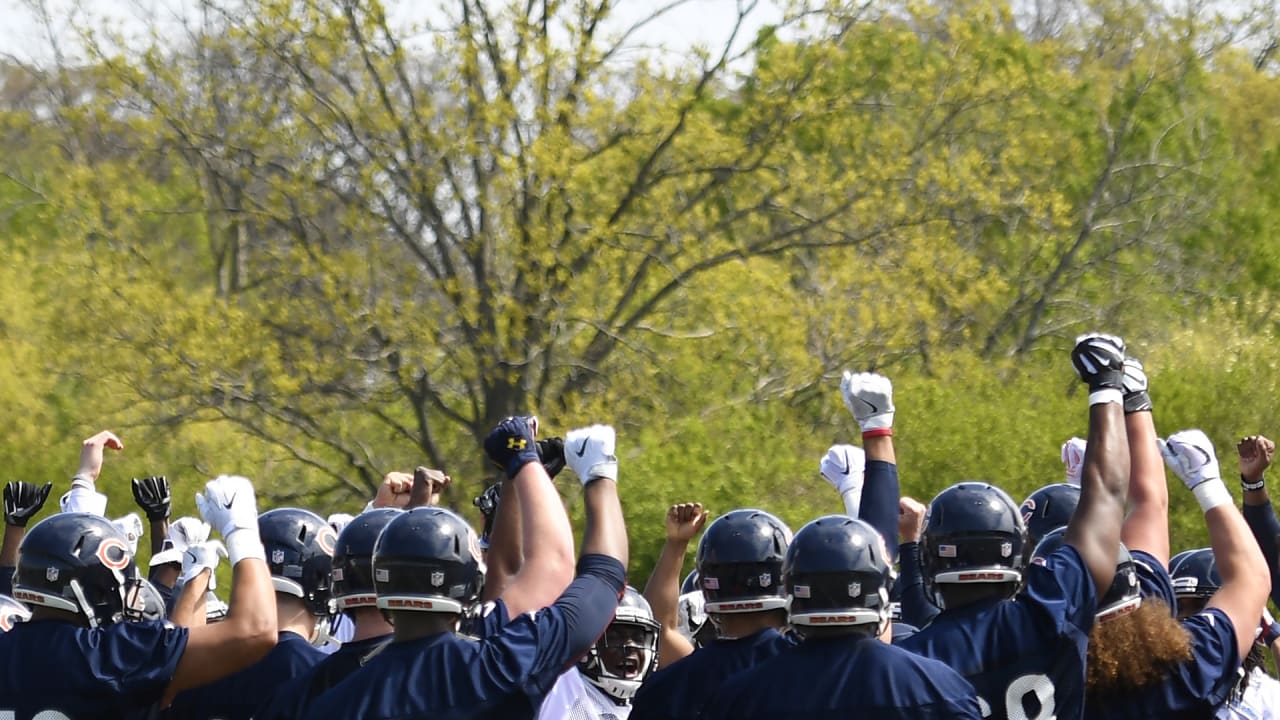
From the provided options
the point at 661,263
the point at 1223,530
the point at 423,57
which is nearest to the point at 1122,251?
the point at 661,263

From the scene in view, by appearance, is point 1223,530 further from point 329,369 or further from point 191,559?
point 329,369

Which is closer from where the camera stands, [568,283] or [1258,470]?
[1258,470]

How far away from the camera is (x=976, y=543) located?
4930 mm

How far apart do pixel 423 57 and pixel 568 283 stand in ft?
9.64

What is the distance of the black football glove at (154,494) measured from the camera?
7301mm

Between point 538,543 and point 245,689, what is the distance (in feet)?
4.09

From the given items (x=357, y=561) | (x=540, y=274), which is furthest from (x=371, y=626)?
(x=540, y=274)

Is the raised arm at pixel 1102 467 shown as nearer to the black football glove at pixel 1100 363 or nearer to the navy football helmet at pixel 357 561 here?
the black football glove at pixel 1100 363

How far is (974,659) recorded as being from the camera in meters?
4.71

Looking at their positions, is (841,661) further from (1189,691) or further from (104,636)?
(104,636)

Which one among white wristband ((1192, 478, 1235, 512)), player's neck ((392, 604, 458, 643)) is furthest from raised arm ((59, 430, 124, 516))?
white wristband ((1192, 478, 1235, 512))

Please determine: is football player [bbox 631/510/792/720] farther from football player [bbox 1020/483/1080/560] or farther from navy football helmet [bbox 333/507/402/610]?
football player [bbox 1020/483/1080/560]

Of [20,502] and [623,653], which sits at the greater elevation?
[20,502]

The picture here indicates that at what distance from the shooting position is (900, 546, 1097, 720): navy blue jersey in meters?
4.62
